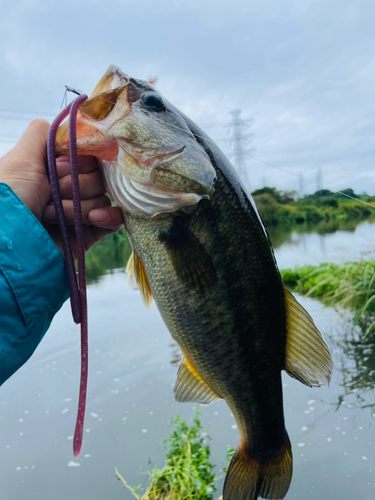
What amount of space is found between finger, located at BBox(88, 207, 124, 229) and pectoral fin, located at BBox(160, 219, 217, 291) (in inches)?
8.7

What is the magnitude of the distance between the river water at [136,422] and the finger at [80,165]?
10.7 ft

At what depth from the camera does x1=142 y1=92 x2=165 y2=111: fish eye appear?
4.62 ft

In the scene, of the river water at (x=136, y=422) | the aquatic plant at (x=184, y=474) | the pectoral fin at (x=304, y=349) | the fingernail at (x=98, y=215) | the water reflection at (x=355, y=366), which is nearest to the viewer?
the fingernail at (x=98, y=215)

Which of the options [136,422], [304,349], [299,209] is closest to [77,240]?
[304,349]

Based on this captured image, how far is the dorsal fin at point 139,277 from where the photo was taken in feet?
5.08

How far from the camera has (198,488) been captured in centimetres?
301

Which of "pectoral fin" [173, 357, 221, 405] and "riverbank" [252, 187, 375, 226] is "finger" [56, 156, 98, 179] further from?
"riverbank" [252, 187, 375, 226]

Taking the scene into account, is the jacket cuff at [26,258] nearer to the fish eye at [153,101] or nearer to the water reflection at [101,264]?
the fish eye at [153,101]

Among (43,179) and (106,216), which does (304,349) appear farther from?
(43,179)

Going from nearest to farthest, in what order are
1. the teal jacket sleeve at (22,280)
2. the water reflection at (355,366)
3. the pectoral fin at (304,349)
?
1. the teal jacket sleeve at (22,280)
2. the pectoral fin at (304,349)
3. the water reflection at (355,366)

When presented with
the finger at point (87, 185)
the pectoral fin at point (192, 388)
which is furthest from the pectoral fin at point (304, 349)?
the finger at point (87, 185)

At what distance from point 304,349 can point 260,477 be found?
0.63 meters

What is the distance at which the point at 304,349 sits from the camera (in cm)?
160

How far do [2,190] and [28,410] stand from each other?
4.78m
